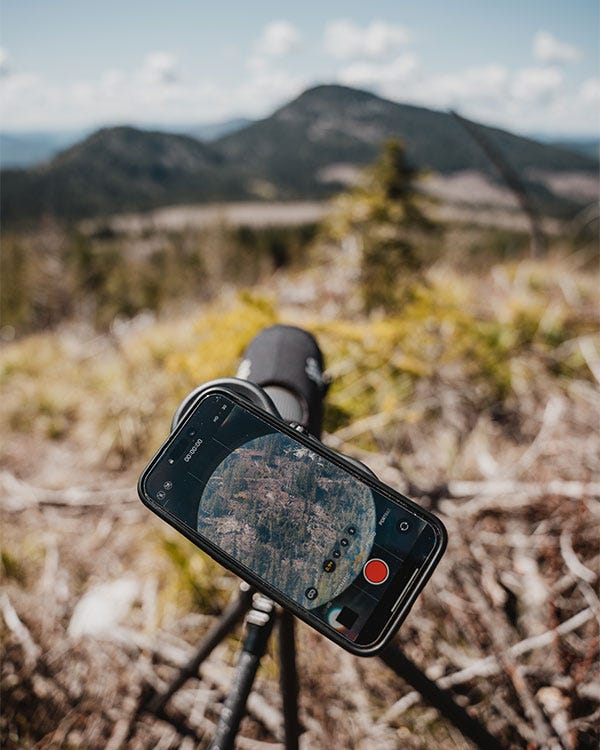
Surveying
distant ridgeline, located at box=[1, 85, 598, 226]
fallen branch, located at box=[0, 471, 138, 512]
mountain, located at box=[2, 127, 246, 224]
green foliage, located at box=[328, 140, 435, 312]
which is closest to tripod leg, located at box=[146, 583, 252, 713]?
fallen branch, located at box=[0, 471, 138, 512]

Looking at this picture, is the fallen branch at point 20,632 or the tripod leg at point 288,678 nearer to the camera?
the tripod leg at point 288,678

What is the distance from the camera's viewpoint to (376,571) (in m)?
1.02

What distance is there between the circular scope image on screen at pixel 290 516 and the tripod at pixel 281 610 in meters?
0.11

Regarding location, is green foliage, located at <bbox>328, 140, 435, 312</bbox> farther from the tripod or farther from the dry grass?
the tripod

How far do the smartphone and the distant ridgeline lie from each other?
2699 mm

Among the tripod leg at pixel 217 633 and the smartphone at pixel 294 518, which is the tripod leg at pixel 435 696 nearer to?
the smartphone at pixel 294 518

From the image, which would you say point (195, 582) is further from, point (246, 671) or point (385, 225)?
point (385, 225)

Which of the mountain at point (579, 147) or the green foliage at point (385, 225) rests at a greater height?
the mountain at point (579, 147)

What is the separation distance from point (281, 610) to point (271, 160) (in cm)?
11015

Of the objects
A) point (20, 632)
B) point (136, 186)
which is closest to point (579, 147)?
point (20, 632)

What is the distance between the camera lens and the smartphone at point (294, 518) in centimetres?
99

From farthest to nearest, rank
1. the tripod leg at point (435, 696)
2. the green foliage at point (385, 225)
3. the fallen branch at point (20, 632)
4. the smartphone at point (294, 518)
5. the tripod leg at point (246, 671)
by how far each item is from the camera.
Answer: the green foliage at point (385, 225), the fallen branch at point (20, 632), the tripod leg at point (435, 696), the tripod leg at point (246, 671), the smartphone at point (294, 518)

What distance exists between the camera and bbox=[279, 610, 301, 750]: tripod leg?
4.57 feet

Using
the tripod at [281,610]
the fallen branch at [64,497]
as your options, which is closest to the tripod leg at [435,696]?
the tripod at [281,610]
